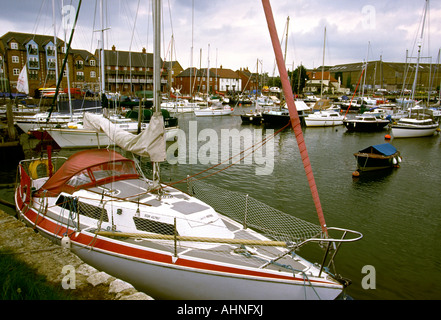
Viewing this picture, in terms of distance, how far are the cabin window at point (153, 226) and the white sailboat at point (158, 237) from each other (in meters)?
0.03

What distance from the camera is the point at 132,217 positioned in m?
8.09

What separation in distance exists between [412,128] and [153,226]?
128ft

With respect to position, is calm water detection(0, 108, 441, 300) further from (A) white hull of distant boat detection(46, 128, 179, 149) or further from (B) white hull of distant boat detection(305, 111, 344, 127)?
(B) white hull of distant boat detection(305, 111, 344, 127)

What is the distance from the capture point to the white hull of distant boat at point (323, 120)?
4809 centimetres

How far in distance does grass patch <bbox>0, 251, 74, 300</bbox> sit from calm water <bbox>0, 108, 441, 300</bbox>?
7823mm

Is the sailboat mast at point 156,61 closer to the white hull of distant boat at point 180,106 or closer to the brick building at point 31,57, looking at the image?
the white hull of distant boat at point 180,106

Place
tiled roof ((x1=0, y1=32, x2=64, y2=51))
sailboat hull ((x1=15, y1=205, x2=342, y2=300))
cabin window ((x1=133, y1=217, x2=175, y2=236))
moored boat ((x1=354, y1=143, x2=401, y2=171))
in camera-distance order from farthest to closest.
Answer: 1. tiled roof ((x1=0, y1=32, x2=64, y2=51))
2. moored boat ((x1=354, y1=143, x2=401, y2=171))
3. cabin window ((x1=133, y1=217, x2=175, y2=236))
4. sailboat hull ((x1=15, y1=205, x2=342, y2=300))

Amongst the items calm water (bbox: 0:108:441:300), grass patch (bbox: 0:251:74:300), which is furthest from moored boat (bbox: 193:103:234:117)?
grass patch (bbox: 0:251:74:300)

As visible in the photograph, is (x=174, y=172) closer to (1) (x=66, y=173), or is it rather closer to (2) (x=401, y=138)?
(1) (x=66, y=173)

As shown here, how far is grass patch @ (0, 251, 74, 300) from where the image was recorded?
4.70m

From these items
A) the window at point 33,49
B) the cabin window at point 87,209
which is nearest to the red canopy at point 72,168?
the cabin window at point 87,209

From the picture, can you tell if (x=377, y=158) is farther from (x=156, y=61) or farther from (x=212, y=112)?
(x=212, y=112)

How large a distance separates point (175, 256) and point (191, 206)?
6.00 ft
